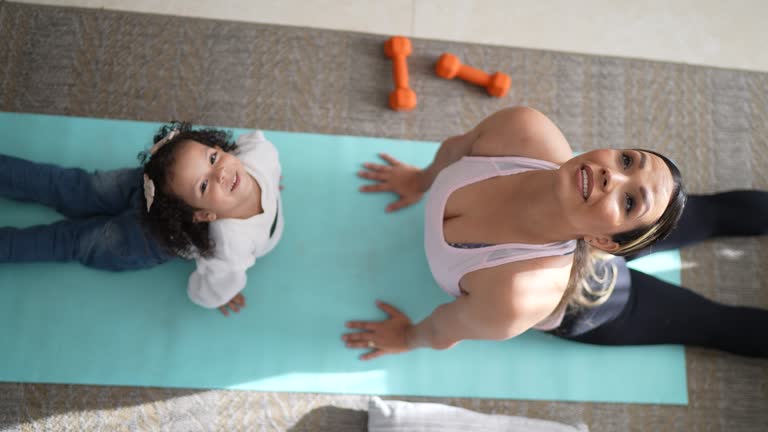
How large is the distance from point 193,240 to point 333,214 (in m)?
0.36

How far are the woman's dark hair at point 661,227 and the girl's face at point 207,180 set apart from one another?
2.27 ft

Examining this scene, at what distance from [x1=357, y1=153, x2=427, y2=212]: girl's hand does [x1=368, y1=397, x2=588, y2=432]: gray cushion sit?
48cm

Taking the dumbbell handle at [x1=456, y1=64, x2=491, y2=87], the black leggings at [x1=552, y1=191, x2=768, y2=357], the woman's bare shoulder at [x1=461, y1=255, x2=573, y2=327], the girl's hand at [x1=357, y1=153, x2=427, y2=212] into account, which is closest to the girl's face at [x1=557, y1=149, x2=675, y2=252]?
the woman's bare shoulder at [x1=461, y1=255, x2=573, y2=327]

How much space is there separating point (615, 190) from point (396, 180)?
0.65 metres

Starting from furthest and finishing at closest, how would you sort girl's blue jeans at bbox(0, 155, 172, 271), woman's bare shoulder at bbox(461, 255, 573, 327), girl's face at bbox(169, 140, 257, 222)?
girl's blue jeans at bbox(0, 155, 172, 271) → girl's face at bbox(169, 140, 257, 222) → woman's bare shoulder at bbox(461, 255, 573, 327)

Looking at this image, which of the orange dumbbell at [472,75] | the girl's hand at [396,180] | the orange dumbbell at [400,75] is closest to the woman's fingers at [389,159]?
the girl's hand at [396,180]

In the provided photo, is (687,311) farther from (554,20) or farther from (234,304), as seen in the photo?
(234,304)

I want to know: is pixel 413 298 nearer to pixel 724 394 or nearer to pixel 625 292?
pixel 625 292

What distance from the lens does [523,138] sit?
34.5 inches

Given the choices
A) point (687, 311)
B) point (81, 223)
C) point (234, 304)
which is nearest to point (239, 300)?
point (234, 304)

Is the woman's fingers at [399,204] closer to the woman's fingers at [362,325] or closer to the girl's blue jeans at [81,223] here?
the woman's fingers at [362,325]

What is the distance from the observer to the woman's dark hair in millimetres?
706

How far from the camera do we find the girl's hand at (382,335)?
3.83 feet

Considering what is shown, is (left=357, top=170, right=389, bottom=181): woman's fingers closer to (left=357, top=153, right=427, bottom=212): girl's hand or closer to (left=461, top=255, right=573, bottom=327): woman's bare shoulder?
(left=357, top=153, right=427, bottom=212): girl's hand
